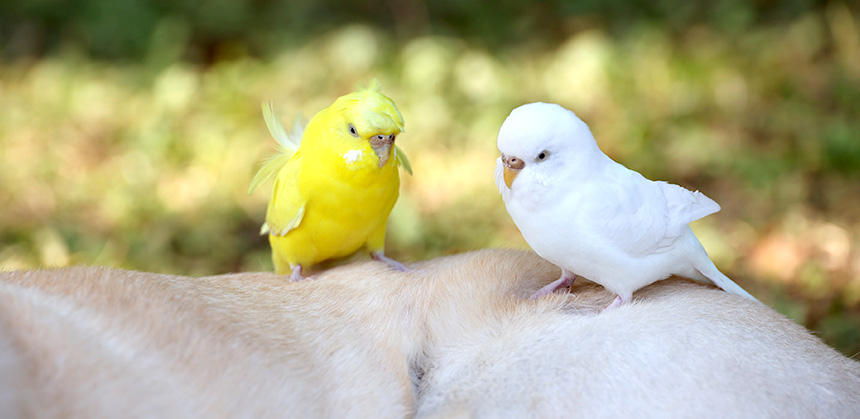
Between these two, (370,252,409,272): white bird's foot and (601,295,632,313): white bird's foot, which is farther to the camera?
(370,252,409,272): white bird's foot

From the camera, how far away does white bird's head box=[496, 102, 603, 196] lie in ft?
4.08

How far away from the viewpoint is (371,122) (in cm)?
145

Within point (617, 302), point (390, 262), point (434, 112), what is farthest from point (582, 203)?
point (434, 112)

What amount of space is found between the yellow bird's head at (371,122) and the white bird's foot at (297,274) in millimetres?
339

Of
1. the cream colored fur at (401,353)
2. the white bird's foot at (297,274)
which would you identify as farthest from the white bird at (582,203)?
the white bird's foot at (297,274)

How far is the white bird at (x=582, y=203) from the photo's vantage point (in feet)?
4.12

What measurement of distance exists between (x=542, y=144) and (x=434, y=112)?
239 cm

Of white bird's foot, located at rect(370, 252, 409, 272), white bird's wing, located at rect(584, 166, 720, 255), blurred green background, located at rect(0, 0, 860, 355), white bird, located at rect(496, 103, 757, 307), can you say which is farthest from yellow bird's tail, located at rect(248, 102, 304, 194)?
blurred green background, located at rect(0, 0, 860, 355)

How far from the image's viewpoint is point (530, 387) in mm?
1316

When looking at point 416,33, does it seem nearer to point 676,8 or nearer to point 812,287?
point 676,8

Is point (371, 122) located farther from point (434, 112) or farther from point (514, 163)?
point (434, 112)

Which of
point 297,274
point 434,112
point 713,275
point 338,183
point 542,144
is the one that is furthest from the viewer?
point 434,112

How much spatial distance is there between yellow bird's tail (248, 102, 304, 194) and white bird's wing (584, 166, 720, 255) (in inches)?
28.1

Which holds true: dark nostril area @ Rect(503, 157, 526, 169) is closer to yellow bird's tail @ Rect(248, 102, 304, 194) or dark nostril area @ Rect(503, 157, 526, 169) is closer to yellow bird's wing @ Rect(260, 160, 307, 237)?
yellow bird's wing @ Rect(260, 160, 307, 237)
